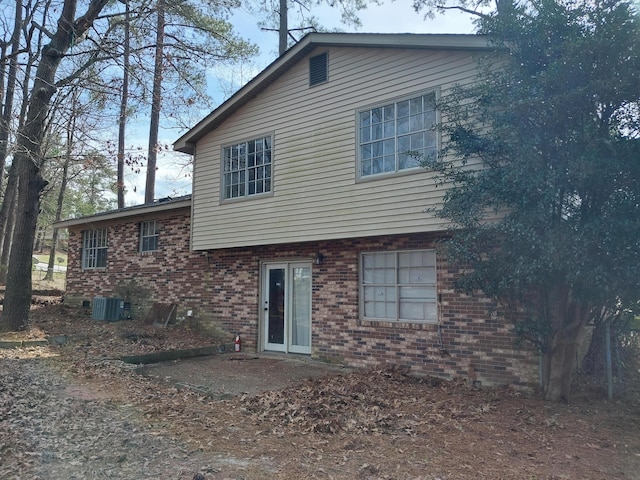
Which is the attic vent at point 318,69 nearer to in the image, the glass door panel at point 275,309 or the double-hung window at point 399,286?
the double-hung window at point 399,286

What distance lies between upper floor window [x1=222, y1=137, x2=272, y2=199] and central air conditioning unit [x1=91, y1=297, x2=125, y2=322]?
5.76 meters

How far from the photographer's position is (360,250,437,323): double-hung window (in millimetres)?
8828

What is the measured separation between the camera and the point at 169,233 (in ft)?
46.4

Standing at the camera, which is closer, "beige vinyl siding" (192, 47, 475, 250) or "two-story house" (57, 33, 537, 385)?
"two-story house" (57, 33, 537, 385)

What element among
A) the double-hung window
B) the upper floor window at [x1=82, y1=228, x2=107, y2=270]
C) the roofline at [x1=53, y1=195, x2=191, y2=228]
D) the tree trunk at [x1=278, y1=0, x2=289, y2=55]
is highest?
the tree trunk at [x1=278, y1=0, x2=289, y2=55]

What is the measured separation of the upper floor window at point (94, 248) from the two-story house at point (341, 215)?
16.7ft

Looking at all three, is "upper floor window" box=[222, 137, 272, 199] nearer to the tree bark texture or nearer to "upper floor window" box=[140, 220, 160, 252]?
"upper floor window" box=[140, 220, 160, 252]

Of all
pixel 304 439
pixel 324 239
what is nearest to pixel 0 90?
pixel 324 239

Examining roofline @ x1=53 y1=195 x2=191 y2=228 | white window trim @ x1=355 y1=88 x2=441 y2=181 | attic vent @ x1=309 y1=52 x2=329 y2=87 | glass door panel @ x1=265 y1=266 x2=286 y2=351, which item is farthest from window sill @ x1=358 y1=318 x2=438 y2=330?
roofline @ x1=53 y1=195 x2=191 y2=228

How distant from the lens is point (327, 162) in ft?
31.9

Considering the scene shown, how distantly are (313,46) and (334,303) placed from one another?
5.28 m

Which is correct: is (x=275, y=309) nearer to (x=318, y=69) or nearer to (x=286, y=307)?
A: (x=286, y=307)

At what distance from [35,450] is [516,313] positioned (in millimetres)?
6229

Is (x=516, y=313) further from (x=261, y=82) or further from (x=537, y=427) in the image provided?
(x=261, y=82)
